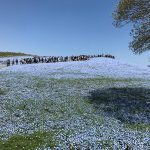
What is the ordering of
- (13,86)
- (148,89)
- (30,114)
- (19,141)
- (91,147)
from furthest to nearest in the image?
(148,89)
(13,86)
(30,114)
(19,141)
(91,147)

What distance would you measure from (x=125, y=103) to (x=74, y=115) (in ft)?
31.4

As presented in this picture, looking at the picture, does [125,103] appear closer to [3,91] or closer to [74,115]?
[74,115]

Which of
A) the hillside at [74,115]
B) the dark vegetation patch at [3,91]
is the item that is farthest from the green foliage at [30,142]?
the dark vegetation patch at [3,91]

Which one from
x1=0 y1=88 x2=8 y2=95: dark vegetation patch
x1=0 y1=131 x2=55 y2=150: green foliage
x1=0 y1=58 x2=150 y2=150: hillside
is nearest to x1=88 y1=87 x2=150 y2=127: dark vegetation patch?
x1=0 y1=58 x2=150 y2=150: hillside

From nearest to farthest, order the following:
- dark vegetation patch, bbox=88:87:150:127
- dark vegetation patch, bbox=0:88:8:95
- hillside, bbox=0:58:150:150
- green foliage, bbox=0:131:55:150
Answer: green foliage, bbox=0:131:55:150, hillside, bbox=0:58:150:150, dark vegetation patch, bbox=88:87:150:127, dark vegetation patch, bbox=0:88:8:95

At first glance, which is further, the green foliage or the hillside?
the hillside

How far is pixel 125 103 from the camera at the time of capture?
41312 millimetres

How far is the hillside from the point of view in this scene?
2289cm

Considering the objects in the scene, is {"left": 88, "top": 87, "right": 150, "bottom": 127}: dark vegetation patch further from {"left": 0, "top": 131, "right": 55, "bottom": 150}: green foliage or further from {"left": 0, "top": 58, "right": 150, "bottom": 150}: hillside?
{"left": 0, "top": 131, "right": 55, "bottom": 150}: green foliage

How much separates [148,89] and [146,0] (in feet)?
42.2

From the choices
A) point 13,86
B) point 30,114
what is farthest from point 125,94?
point 30,114

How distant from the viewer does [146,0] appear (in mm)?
44375

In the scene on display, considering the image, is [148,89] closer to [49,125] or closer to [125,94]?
[125,94]

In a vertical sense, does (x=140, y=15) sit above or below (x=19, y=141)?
above
